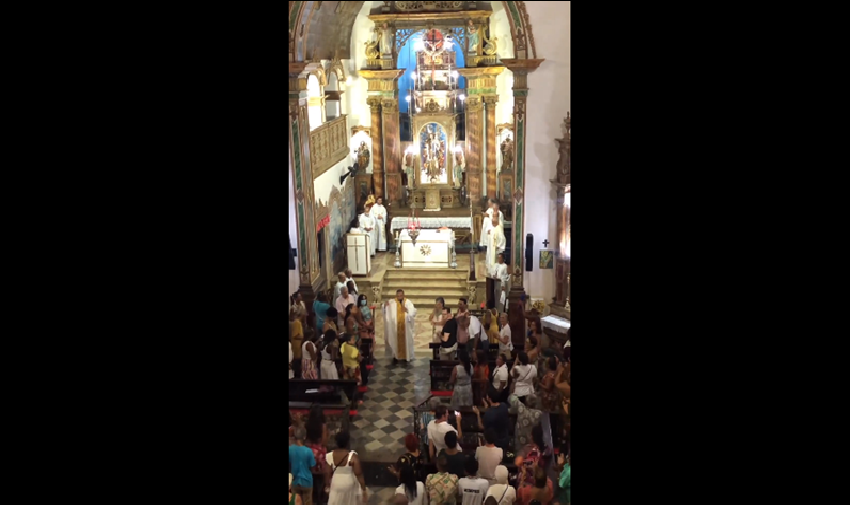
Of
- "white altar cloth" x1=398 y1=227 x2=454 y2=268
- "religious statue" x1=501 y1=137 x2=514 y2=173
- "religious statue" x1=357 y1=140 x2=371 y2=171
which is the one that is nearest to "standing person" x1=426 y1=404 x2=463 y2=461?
"white altar cloth" x1=398 y1=227 x2=454 y2=268

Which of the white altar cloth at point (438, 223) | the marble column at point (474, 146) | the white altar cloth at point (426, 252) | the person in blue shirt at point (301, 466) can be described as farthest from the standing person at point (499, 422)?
the marble column at point (474, 146)

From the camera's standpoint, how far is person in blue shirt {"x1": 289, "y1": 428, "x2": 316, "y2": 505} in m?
6.75

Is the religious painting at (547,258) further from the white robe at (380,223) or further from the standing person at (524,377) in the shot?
the white robe at (380,223)

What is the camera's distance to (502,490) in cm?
632

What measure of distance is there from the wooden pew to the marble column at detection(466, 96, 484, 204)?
9.26m

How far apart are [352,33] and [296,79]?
20.4 ft

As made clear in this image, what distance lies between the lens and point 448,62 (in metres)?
18.4

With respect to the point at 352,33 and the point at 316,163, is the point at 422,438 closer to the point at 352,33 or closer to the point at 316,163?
the point at 316,163

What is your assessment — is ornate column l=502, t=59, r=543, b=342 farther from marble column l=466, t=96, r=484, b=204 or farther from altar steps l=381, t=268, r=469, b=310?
marble column l=466, t=96, r=484, b=204

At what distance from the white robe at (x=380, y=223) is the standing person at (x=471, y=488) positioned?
10752mm

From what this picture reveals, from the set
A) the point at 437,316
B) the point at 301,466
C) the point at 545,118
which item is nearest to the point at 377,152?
the point at 545,118

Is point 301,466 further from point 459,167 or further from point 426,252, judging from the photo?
point 459,167

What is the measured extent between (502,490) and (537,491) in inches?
11.5

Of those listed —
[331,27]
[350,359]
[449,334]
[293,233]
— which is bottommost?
[350,359]
